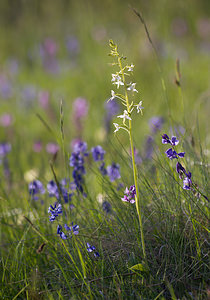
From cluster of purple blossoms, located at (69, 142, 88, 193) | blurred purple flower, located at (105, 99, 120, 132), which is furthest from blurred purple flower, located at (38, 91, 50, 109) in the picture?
cluster of purple blossoms, located at (69, 142, 88, 193)

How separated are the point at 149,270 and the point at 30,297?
46cm

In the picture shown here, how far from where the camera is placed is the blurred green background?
458 cm

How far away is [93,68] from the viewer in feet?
22.5

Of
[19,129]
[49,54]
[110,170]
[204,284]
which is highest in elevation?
[49,54]

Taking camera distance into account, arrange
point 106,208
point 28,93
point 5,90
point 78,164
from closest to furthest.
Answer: point 106,208, point 78,164, point 28,93, point 5,90

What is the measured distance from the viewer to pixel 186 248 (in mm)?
1608

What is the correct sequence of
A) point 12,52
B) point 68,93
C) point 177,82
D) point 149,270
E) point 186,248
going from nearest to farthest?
point 149,270, point 186,248, point 177,82, point 68,93, point 12,52

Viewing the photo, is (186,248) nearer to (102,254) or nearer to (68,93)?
(102,254)

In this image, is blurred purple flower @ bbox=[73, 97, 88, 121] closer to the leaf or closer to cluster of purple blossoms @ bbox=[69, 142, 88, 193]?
cluster of purple blossoms @ bbox=[69, 142, 88, 193]

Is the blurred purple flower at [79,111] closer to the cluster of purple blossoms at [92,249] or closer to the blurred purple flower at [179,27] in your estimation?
the cluster of purple blossoms at [92,249]

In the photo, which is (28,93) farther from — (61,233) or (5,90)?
(61,233)

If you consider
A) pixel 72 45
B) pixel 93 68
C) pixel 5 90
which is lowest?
pixel 93 68

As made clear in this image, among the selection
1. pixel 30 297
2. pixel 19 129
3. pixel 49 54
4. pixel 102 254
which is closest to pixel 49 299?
pixel 30 297

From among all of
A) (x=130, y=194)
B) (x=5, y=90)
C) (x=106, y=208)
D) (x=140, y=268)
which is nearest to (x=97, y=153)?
(x=106, y=208)
